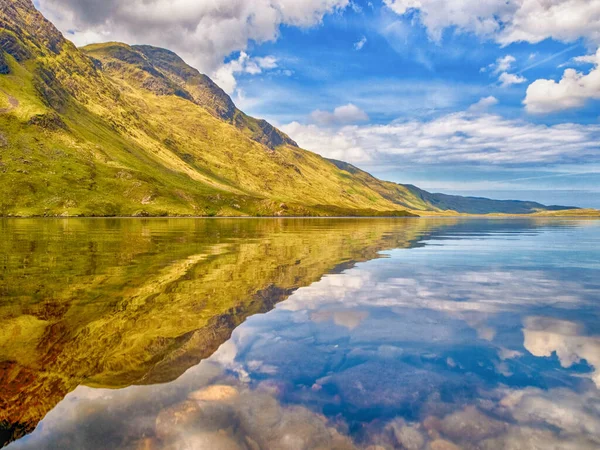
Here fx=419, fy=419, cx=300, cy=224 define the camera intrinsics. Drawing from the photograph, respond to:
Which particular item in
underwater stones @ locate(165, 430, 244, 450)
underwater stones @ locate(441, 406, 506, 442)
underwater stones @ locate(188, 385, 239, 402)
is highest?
underwater stones @ locate(441, 406, 506, 442)

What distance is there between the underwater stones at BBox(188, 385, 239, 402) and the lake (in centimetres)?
5

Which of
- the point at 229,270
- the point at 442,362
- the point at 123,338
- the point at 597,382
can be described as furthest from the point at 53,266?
the point at 597,382

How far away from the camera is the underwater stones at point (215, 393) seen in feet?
33.6

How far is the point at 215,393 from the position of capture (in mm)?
10508

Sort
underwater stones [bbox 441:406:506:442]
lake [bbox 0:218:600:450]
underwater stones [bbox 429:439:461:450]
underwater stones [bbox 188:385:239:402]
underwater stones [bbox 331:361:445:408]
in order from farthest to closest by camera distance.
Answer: underwater stones [bbox 188:385:239:402]
underwater stones [bbox 331:361:445:408]
lake [bbox 0:218:600:450]
underwater stones [bbox 441:406:506:442]
underwater stones [bbox 429:439:461:450]

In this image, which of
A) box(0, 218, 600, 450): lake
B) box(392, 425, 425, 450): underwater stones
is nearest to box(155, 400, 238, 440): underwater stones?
box(0, 218, 600, 450): lake

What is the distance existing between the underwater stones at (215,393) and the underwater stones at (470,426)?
16.5ft

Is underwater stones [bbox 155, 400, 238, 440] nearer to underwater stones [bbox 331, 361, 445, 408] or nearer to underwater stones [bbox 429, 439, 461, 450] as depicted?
underwater stones [bbox 331, 361, 445, 408]

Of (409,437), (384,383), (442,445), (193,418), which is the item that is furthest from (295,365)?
(442,445)

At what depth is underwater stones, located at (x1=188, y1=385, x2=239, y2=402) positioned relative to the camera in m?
10.2

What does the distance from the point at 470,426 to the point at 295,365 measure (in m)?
5.09

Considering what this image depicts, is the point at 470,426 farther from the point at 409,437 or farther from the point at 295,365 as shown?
the point at 295,365

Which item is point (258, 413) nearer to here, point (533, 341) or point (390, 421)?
point (390, 421)

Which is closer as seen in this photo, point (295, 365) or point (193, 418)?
point (193, 418)
